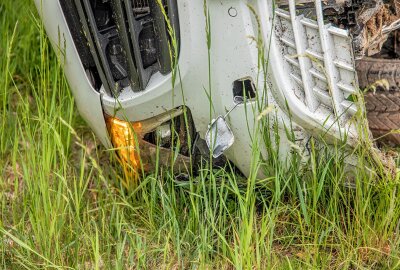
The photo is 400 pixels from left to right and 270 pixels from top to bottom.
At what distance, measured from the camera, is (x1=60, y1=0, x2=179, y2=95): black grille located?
280 centimetres

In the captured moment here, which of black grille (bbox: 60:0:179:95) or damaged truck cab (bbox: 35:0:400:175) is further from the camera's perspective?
black grille (bbox: 60:0:179:95)

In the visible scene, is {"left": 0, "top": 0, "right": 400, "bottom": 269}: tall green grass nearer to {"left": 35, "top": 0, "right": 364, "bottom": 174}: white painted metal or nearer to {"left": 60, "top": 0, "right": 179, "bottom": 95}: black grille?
{"left": 35, "top": 0, "right": 364, "bottom": 174}: white painted metal

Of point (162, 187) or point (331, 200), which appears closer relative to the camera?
point (331, 200)

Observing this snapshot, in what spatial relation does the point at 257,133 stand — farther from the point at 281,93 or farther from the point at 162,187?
the point at 162,187

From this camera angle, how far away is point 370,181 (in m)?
2.77

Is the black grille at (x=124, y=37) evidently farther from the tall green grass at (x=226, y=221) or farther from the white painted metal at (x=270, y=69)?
the tall green grass at (x=226, y=221)

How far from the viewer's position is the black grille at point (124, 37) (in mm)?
2799

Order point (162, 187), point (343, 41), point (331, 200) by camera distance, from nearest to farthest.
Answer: point (343, 41) → point (331, 200) → point (162, 187)

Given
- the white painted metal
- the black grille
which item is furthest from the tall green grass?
the black grille

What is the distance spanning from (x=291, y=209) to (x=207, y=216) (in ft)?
1.04

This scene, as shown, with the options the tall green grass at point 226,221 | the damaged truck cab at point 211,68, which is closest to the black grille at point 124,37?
the damaged truck cab at point 211,68

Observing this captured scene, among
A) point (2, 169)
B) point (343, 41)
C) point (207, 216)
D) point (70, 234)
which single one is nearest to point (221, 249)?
point (207, 216)

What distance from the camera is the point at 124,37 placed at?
112 inches

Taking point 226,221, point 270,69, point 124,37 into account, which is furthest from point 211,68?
point 226,221
